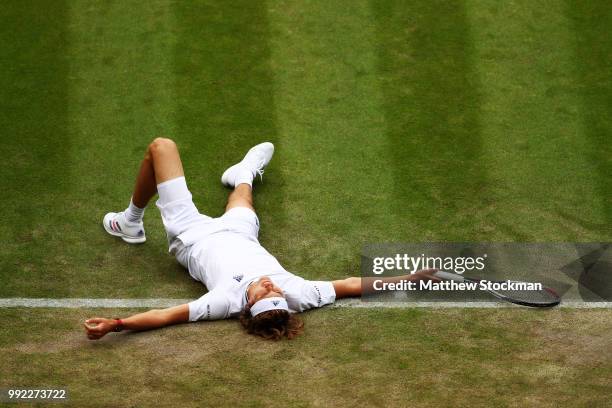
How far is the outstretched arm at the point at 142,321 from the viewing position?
8891mm

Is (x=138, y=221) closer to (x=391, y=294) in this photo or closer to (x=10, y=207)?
(x=10, y=207)

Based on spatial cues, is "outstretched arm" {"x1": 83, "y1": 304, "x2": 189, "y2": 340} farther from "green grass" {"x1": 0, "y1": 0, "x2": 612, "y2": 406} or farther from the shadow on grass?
the shadow on grass

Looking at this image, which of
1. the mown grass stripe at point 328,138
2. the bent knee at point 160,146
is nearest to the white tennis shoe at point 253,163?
the mown grass stripe at point 328,138

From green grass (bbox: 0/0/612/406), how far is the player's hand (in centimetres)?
17

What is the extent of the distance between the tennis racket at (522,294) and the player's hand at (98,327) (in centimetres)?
307

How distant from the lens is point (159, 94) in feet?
39.0

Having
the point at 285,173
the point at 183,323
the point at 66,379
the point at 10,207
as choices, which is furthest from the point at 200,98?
the point at 66,379

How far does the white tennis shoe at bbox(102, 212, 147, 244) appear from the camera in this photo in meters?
10.4

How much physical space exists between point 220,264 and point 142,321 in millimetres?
947

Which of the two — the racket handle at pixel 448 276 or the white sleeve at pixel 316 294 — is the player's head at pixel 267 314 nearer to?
the white sleeve at pixel 316 294

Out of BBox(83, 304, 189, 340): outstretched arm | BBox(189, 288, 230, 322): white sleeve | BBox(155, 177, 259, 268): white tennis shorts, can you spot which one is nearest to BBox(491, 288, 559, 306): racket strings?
BBox(155, 177, 259, 268): white tennis shorts

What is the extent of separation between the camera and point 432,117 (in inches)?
464

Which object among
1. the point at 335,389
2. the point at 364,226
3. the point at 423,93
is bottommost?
the point at 335,389

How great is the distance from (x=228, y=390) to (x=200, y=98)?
4.38m
